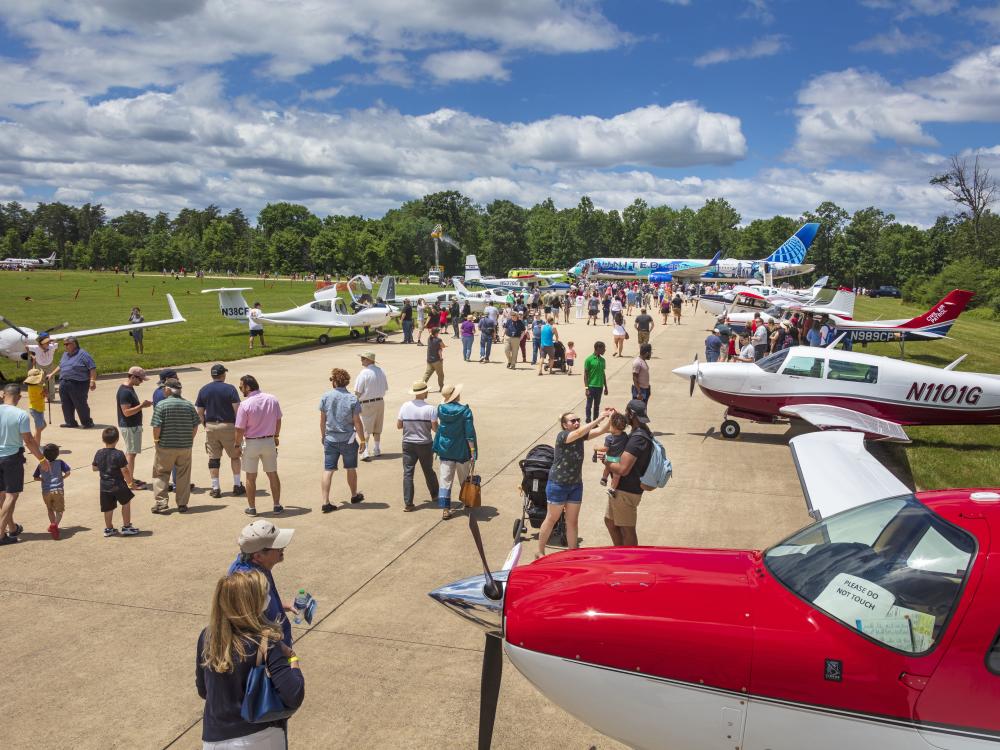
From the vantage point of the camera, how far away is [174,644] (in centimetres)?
537

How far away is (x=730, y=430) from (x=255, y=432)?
860 centimetres

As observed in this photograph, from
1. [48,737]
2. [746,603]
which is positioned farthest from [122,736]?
[746,603]

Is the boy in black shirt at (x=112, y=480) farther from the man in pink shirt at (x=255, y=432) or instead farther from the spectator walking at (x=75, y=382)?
the spectator walking at (x=75, y=382)

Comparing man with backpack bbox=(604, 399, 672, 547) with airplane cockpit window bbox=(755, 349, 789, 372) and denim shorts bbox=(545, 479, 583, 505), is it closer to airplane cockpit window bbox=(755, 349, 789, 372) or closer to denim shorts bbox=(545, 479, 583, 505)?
→ denim shorts bbox=(545, 479, 583, 505)

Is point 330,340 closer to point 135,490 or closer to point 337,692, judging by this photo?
point 135,490

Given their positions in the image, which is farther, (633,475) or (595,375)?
(595,375)

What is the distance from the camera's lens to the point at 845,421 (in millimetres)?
11117

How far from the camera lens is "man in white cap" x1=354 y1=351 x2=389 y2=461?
33.0 ft

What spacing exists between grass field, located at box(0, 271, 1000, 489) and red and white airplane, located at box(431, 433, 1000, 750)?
8.19 metres

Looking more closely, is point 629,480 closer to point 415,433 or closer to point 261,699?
point 415,433

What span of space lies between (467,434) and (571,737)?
405cm

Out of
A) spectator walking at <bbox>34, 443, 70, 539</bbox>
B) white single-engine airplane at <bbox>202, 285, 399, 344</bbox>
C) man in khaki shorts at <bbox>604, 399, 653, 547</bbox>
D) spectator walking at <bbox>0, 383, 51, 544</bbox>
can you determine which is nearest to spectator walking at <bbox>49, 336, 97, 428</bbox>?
spectator walking at <bbox>34, 443, 70, 539</bbox>

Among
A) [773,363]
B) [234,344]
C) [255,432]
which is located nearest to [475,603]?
[255,432]

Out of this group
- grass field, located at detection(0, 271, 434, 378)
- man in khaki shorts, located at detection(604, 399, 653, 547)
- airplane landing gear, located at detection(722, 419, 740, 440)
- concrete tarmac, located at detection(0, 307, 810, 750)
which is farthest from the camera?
grass field, located at detection(0, 271, 434, 378)
